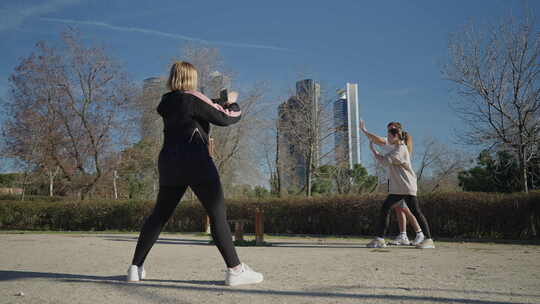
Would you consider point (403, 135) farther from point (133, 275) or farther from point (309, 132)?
point (309, 132)

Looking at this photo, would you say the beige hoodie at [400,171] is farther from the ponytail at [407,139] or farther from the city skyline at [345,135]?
the city skyline at [345,135]

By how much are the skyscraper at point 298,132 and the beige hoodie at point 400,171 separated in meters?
14.8

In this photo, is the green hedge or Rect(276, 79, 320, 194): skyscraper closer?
the green hedge

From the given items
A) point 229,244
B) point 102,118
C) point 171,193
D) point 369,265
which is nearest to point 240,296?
point 229,244

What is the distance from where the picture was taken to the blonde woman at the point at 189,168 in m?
3.33

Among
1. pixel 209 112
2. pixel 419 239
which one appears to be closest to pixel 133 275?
pixel 209 112

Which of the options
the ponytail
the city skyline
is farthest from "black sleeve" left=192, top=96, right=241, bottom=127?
the city skyline

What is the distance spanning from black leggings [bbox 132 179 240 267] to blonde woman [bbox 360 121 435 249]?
396 centimetres

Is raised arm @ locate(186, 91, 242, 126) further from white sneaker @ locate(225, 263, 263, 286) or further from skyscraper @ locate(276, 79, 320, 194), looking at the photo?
skyscraper @ locate(276, 79, 320, 194)

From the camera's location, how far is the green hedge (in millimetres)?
9578

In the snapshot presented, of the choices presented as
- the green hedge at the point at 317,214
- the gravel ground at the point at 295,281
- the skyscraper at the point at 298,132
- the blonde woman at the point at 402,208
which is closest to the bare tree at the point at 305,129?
the skyscraper at the point at 298,132

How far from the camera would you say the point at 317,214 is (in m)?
12.7

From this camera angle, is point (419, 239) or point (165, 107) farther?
point (419, 239)

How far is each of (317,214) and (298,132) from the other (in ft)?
32.9
